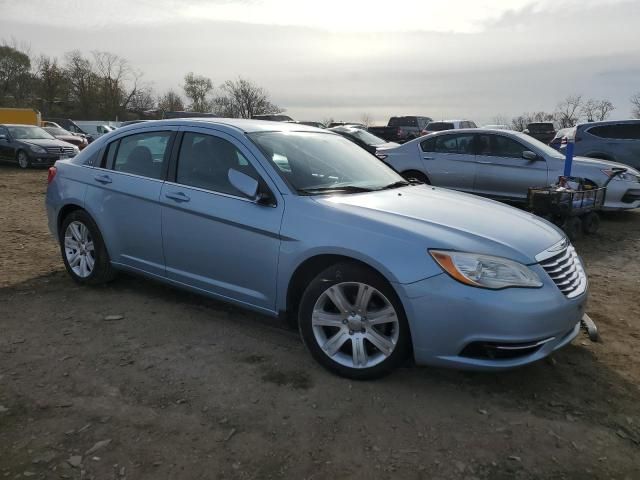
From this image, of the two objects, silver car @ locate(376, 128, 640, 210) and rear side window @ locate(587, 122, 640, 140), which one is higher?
rear side window @ locate(587, 122, 640, 140)

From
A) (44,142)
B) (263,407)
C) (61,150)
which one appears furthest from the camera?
(44,142)

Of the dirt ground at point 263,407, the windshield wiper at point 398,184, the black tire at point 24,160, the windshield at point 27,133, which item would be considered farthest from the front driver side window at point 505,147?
the windshield at point 27,133

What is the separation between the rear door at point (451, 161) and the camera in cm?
940

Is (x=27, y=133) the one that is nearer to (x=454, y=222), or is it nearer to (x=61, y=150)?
(x=61, y=150)

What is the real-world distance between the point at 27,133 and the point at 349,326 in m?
19.6

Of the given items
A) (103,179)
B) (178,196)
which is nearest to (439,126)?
(103,179)

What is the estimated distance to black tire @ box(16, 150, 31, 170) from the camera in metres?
18.2

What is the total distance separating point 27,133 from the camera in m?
19.2

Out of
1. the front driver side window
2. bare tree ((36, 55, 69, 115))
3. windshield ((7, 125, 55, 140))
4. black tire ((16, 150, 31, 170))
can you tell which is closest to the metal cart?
the front driver side window

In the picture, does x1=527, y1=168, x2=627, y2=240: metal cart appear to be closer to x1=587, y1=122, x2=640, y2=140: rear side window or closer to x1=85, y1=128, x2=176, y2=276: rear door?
x1=587, y1=122, x2=640, y2=140: rear side window

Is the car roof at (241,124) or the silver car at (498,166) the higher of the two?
the car roof at (241,124)

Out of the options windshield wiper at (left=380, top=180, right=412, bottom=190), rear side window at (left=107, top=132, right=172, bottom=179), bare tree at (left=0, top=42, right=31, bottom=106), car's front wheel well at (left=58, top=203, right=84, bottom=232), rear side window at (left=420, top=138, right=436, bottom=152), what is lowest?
car's front wheel well at (left=58, top=203, right=84, bottom=232)

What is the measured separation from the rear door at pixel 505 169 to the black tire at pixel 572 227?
→ 4.02 ft

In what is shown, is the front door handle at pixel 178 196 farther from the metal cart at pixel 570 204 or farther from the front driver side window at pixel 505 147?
the front driver side window at pixel 505 147
